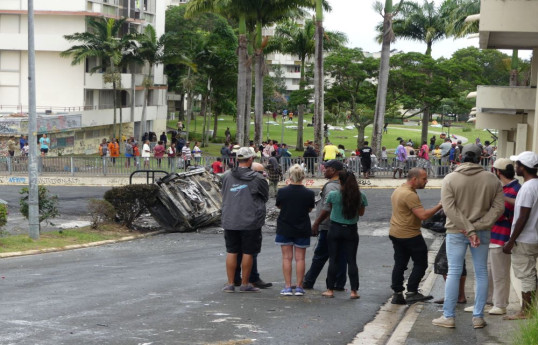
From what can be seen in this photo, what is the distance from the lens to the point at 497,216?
915cm

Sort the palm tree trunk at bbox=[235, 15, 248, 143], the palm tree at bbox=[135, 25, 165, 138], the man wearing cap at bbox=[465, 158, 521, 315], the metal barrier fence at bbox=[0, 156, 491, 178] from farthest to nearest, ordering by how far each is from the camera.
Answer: the palm tree at bbox=[135, 25, 165, 138], the palm tree trunk at bbox=[235, 15, 248, 143], the metal barrier fence at bbox=[0, 156, 491, 178], the man wearing cap at bbox=[465, 158, 521, 315]

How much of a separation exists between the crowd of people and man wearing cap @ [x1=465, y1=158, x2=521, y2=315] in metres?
0.01

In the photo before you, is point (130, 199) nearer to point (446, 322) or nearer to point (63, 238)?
point (63, 238)

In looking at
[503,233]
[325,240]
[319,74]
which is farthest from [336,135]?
[503,233]

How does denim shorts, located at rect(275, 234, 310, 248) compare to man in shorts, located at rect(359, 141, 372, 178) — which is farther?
man in shorts, located at rect(359, 141, 372, 178)

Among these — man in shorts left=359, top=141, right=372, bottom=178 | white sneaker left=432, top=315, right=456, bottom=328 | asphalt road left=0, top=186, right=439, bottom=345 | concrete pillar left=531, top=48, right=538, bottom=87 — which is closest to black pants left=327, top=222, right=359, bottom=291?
asphalt road left=0, top=186, right=439, bottom=345

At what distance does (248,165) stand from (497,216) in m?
3.55

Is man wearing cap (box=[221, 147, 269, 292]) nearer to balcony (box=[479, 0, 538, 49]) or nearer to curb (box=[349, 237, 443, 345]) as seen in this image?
curb (box=[349, 237, 443, 345])

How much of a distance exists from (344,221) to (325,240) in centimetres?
80

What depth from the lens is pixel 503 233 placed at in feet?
31.2

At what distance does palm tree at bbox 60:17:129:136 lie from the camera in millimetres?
56031

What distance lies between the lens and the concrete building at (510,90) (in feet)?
49.1

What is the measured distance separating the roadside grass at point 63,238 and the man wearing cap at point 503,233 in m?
11.4

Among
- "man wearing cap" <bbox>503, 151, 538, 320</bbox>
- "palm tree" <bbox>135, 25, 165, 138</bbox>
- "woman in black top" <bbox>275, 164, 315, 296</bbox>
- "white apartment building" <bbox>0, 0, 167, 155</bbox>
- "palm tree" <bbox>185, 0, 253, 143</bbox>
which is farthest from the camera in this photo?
"white apartment building" <bbox>0, 0, 167, 155</bbox>
